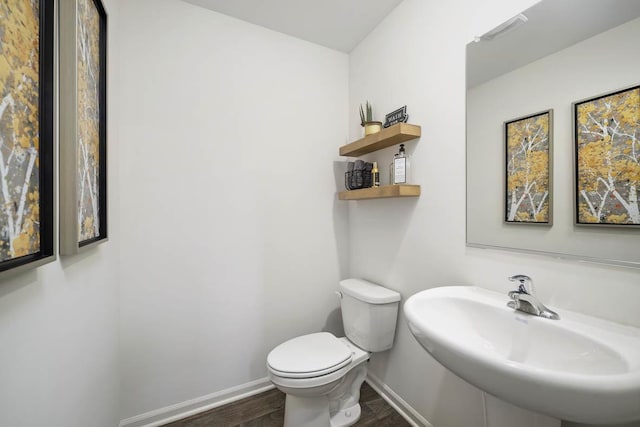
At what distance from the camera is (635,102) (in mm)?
768

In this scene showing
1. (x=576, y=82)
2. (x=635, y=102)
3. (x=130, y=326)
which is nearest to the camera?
(x=635, y=102)

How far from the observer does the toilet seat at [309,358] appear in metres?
1.25

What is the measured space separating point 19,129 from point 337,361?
4.55ft

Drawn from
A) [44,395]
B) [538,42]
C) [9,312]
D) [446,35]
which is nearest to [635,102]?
[538,42]

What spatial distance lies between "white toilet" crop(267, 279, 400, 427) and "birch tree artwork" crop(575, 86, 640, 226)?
38.1 inches

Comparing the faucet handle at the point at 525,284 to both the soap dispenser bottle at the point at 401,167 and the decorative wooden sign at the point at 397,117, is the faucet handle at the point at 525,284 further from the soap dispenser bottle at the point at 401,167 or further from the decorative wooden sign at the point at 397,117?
the decorative wooden sign at the point at 397,117

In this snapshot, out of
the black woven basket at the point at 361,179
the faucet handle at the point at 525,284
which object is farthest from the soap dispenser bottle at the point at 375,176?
the faucet handle at the point at 525,284

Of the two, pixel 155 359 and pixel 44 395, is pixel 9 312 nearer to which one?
pixel 44 395

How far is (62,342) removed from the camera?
0.70m

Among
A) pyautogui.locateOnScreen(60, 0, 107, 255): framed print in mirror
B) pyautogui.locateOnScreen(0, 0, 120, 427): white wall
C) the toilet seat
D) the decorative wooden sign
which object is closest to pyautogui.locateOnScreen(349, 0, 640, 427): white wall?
the decorative wooden sign

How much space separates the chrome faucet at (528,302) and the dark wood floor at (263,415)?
1.02 meters

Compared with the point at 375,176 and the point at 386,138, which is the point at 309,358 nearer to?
the point at 375,176

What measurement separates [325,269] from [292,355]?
70cm

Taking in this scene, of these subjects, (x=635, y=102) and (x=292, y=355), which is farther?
(x=292, y=355)
